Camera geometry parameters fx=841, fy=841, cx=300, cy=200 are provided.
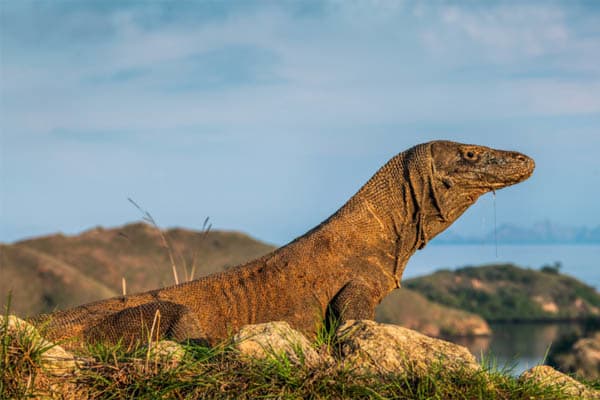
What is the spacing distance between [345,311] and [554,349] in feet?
115

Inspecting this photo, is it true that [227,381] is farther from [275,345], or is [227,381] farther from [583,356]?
[583,356]

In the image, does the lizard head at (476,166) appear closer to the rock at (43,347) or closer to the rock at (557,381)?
the rock at (557,381)

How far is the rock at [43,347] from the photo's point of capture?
23.0 feet

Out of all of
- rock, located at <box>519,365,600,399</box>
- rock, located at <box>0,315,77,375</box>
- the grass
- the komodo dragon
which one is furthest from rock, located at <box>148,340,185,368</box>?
rock, located at <box>519,365,600,399</box>

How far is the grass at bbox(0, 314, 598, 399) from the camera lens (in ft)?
22.0

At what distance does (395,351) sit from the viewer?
7391mm

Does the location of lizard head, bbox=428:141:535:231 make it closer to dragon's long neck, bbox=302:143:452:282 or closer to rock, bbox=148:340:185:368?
dragon's long neck, bbox=302:143:452:282

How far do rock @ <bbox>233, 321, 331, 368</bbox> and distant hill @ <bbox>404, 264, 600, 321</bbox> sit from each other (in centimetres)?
5089

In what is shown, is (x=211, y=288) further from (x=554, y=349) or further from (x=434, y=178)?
(x=554, y=349)

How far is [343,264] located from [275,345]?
9.44ft

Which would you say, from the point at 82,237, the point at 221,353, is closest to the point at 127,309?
the point at 221,353

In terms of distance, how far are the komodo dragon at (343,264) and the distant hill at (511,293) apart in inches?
1879

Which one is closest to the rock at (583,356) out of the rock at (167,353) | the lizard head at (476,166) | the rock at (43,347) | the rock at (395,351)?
the lizard head at (476,166)

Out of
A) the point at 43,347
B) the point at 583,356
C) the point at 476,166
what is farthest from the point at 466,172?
Result: the point at 583,356
